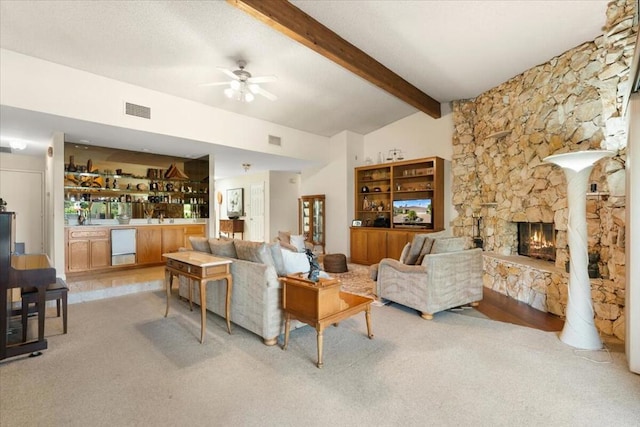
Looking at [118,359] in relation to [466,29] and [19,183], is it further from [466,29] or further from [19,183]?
[19,183]

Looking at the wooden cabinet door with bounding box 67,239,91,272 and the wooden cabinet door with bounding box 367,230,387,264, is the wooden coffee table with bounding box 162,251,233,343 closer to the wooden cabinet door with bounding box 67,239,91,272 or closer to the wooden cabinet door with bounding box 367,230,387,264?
the wooden cabinet door with bounding box 67,239,91,272

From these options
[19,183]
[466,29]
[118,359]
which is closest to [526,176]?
[466,29]

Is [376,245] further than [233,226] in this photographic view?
No

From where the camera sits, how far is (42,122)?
437 centimetres

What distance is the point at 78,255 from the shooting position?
5391 mm

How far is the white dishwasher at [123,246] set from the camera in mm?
5766

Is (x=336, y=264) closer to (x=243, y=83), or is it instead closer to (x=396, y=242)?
(x=396, y=242)

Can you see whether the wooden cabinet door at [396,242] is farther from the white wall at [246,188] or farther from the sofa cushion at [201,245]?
the white wall at [246,188]

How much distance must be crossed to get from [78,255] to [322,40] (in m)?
5.34

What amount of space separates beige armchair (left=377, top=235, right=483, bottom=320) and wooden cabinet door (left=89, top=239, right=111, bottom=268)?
195 inches

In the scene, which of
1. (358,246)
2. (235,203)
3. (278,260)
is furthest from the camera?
(235,203)

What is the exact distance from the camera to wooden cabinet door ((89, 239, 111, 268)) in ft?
18.2


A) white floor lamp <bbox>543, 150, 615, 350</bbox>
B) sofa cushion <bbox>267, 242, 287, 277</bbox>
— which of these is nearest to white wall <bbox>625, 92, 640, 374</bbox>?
white floor lamp <bbox>543, 150, 615, 350</bbox>

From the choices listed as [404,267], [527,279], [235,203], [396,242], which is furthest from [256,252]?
[235,203]
